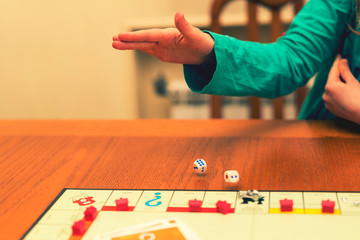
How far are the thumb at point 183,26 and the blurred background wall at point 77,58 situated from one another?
132cm

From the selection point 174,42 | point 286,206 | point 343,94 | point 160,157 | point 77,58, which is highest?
point 77,58

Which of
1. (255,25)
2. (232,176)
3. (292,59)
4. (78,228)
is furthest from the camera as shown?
(255,25)

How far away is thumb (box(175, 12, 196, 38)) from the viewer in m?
0.66

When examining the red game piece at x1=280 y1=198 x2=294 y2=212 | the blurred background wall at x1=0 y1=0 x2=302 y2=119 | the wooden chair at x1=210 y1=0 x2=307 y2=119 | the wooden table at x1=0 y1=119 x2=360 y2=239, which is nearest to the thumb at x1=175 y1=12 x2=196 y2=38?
the wooden table at x1=0 y1=119 x2=360 y2=239

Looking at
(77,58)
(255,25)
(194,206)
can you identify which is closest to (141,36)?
(194,206)

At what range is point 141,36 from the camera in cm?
69

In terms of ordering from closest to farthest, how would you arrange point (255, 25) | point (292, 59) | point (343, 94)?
point (343, 94), point (292, 59), point (255, 25)

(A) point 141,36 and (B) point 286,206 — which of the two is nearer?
(B) point 286,206

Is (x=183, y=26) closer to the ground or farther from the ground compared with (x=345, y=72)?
closer to the ground

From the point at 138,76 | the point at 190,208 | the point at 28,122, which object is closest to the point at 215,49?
the point at 190,208

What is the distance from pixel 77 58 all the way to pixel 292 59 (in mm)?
1407

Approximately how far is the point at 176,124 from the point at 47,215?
426 mm

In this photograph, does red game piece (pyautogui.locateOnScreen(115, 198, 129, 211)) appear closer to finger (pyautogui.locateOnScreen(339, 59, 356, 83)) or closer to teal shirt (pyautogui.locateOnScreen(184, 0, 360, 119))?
teal shirt (pyautogui.locateOnScreen(184, 0, 360, 119))

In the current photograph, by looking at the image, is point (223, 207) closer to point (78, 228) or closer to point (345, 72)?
point (78, 228)
